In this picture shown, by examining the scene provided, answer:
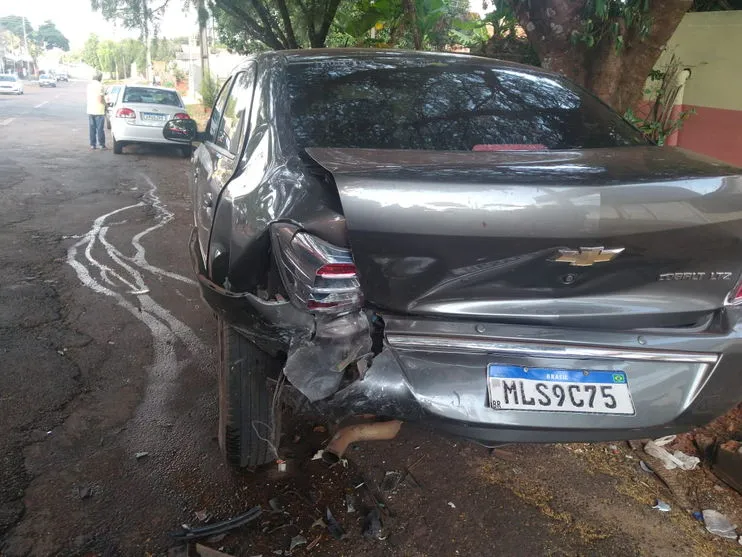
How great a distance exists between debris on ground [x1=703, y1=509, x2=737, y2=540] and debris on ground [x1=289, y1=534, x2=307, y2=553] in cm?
166

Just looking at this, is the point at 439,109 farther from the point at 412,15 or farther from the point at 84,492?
the point at 412,15

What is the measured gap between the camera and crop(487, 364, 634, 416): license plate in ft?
6.46

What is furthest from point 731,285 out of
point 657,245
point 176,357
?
point 176,357

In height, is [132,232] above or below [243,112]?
below

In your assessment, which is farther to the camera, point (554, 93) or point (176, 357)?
point (176, 357)

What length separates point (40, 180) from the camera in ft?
30.8

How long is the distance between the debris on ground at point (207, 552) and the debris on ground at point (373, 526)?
53 cm

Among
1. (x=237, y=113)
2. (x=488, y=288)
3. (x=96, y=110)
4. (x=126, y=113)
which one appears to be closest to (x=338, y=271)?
(x=488, y=288)

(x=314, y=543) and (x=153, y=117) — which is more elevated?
(x=153, y=117)

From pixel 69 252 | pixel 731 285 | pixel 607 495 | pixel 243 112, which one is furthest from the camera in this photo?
pixel 69 252

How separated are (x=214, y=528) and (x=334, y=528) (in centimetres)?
46

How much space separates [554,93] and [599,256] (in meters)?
1.47

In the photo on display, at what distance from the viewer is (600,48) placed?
5.29 m

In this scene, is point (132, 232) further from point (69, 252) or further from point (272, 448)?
point (272, 448)
